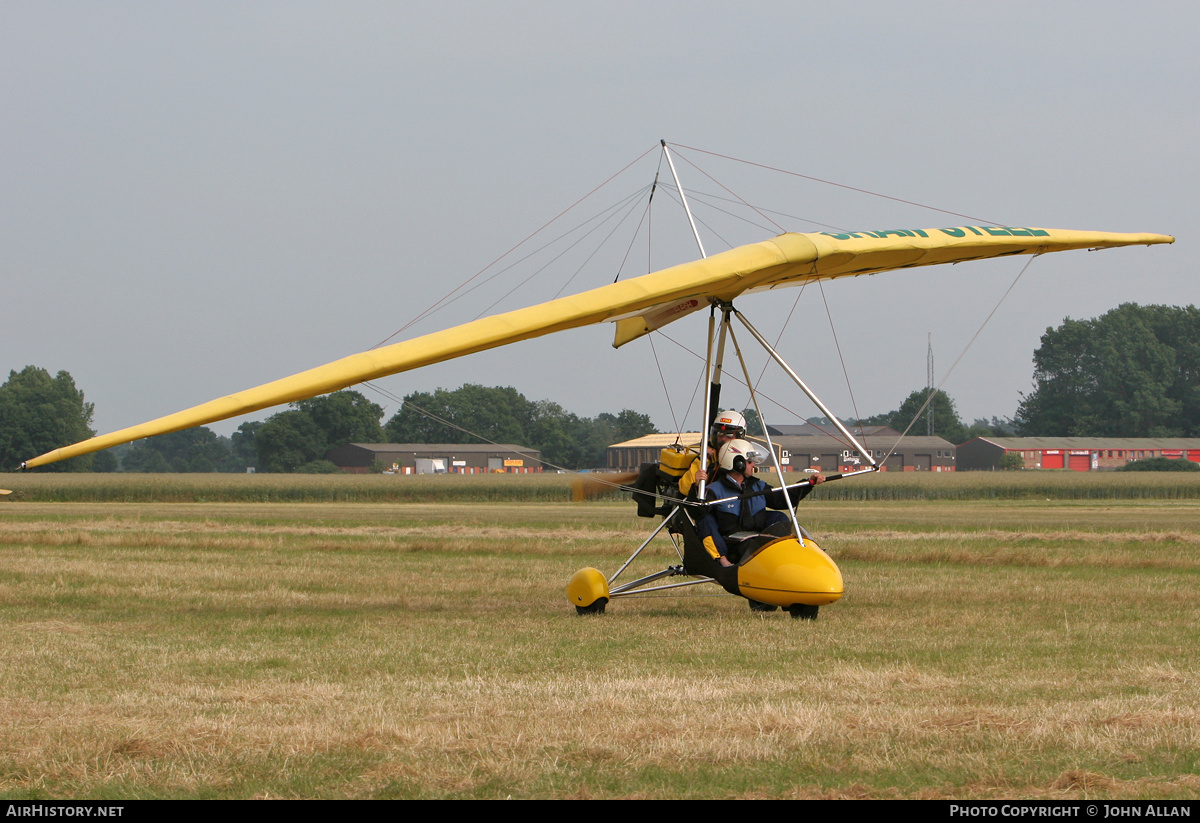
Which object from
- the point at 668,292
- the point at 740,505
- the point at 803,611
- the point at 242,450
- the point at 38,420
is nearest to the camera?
the point at 668,292

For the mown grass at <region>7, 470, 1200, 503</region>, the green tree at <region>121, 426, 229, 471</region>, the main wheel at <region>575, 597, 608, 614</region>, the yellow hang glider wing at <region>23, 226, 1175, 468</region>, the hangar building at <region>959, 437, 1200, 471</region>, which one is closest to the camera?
the yellow hang glider wing at <region>23, 226, 1175, 468</region>

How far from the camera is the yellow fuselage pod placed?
34.5 ft

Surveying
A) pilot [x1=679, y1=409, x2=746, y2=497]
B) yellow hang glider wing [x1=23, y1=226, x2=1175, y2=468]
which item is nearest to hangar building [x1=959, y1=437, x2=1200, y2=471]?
yellow hang glider wing [x1=23, y1=226, x2=1175, y2=468]

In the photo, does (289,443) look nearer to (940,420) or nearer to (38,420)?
(38,420)

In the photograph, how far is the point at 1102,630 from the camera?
1016cm

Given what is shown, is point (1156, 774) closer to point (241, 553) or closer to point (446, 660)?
point (446, 660)

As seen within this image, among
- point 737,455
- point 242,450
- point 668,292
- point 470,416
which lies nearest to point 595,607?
point 737,455

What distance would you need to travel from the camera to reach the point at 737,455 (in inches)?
472

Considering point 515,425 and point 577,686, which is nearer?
point 577,686

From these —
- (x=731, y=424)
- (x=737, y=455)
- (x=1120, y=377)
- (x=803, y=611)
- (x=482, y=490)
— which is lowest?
(x=482, y=490)

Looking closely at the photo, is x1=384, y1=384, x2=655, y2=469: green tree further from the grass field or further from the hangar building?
the grass field

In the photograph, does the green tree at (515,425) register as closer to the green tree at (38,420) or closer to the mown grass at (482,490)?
the mown grass at (482,490)

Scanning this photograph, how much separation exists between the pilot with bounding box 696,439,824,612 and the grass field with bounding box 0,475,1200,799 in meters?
0.78

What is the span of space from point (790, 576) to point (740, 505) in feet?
4.87
